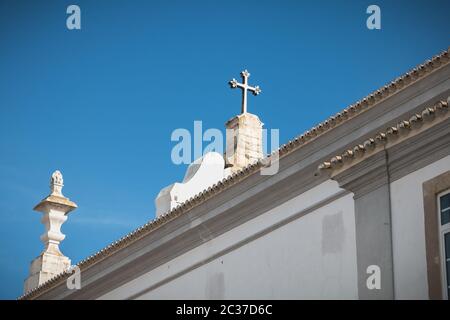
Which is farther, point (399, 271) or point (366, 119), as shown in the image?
point (366, 119)

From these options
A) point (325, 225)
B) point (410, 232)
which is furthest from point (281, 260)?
point (410, 232)

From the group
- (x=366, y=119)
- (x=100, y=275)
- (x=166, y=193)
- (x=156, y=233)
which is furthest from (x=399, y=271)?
(x=166, y=193)

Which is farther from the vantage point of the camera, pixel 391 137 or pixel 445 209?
pixel 391 137

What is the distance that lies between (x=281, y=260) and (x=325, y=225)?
3.27 feet

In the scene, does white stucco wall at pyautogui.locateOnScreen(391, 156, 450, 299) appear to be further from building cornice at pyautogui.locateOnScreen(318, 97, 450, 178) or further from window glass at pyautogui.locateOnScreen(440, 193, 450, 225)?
building cornice at pyautogui.locateOnScreen(318, 97, 450, 178)

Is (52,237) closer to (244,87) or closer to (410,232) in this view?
(244,87)

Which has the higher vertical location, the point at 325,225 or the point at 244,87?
the point at 244,87

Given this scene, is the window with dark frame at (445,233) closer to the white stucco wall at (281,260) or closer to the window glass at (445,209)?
the window glass at (445,209)

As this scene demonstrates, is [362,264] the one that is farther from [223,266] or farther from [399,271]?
[223,266]

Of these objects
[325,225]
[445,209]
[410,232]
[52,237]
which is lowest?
[410,232]

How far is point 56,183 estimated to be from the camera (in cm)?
2700

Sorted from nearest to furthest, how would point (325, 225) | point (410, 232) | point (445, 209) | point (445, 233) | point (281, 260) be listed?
1. point (445, 233)
2. point (445, 209)
3. point (410, 232)
4. point (325, 225)
5. point (281, 260)

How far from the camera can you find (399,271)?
1529 cm

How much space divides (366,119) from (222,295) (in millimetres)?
3546
